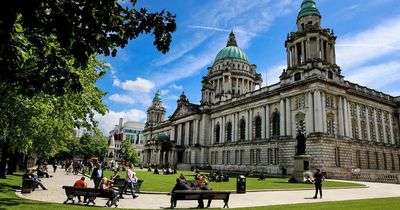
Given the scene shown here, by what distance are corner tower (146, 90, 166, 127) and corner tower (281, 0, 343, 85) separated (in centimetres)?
7054

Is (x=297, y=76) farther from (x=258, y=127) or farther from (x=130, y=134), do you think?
(x=130, y=134)

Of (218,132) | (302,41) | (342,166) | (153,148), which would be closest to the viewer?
(342,166)

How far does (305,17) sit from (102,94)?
138 feet

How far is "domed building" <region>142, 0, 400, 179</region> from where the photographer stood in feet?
150

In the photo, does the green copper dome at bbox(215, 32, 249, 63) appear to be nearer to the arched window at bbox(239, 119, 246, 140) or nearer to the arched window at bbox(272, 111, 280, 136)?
the arched window at bbox(239, 119, 246, 140)

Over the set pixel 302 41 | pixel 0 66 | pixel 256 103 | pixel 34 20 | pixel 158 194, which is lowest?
pixel 158 194

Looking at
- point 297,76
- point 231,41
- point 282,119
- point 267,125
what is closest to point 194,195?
point 282,119

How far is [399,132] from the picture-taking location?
195ft

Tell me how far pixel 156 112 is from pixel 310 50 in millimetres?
76255

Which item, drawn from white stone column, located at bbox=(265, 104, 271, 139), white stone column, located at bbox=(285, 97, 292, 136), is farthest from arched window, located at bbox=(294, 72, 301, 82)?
white stone column, located at bbox=(265, 104, 271, 139)

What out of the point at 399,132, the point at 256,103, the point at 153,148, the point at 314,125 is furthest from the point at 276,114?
the point at 153,148

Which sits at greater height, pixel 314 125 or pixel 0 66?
pixel 314 125

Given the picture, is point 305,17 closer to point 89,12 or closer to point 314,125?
point 314,125

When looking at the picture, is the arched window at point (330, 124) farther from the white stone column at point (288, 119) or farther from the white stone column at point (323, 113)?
the white stone column at point (288, 119)
